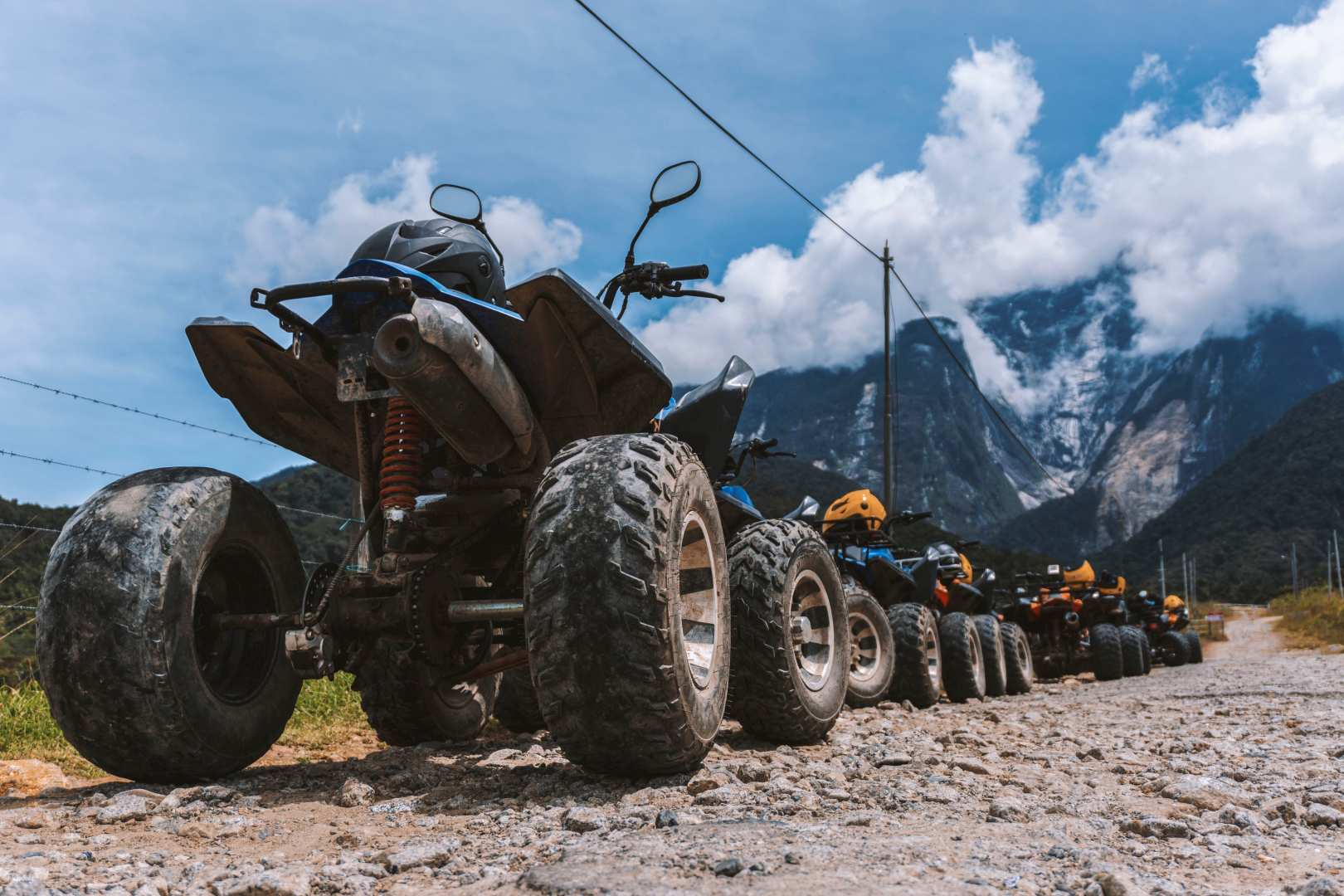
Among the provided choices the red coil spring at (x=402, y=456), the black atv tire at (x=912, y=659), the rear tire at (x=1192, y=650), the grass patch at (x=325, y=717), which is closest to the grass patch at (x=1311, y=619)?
the rear tire at (x=1192, y=650)

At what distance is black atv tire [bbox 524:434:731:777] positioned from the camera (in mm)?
2721

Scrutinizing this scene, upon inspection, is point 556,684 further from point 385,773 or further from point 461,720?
point 461,720

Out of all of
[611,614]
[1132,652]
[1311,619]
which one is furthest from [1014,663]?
[1311,619]

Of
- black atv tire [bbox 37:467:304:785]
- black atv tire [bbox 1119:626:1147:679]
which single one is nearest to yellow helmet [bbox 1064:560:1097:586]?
black atv tire [bbox 1119:626:1147:679]

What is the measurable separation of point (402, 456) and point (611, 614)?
1.05m

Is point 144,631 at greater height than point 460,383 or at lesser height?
lesser

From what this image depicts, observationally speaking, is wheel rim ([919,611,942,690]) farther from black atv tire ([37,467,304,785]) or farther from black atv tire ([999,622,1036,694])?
black atv tire ([37,467,304,785])

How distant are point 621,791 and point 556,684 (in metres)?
0.38

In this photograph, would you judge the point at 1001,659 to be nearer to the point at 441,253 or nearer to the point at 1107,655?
the point at 1107,655

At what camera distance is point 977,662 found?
368 inches

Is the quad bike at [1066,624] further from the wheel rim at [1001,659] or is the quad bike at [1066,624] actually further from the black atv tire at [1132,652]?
the wheel rim at [1001,659]

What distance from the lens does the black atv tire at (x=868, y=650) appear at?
21.3ft

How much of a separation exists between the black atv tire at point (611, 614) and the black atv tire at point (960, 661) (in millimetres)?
6581

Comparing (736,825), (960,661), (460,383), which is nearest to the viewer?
(736,825)
